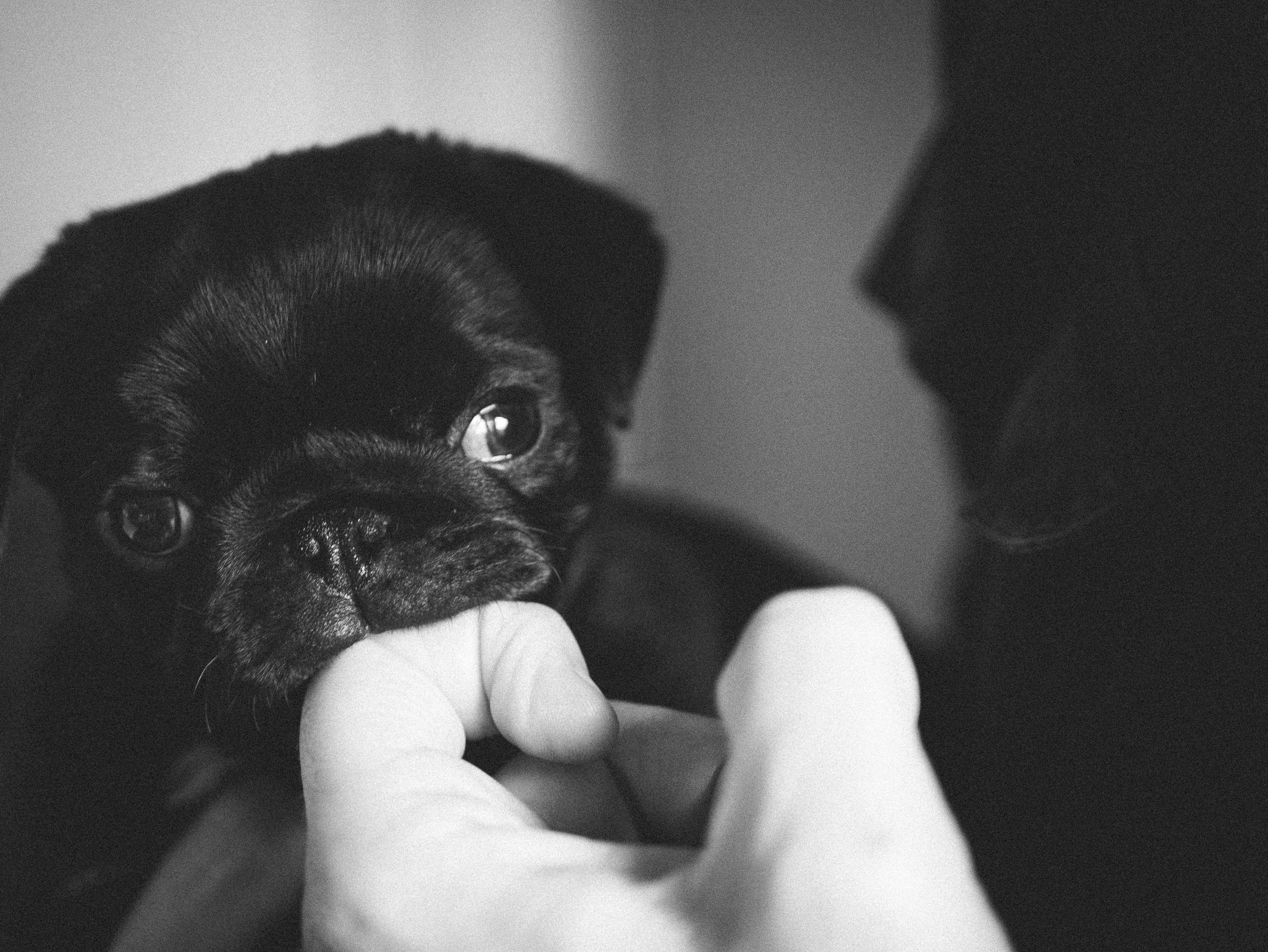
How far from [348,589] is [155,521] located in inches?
10.6

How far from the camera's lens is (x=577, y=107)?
1.77 metres

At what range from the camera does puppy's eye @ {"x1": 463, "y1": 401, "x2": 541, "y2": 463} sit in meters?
0.93

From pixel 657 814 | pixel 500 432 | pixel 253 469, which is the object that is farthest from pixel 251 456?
pixel 657 814

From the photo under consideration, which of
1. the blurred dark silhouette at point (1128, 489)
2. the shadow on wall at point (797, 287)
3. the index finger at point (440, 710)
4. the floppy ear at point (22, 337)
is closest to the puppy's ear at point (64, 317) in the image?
the floppy ear at point (22, 337)

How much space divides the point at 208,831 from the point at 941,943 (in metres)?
0.74

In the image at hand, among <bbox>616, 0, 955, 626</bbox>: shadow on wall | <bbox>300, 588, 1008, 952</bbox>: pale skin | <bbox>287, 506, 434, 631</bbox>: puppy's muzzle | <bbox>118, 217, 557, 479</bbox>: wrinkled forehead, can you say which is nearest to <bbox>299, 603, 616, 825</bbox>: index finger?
<bbox>300, 588, 1008, 952</bbox>: pale skin

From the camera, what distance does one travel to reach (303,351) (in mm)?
810

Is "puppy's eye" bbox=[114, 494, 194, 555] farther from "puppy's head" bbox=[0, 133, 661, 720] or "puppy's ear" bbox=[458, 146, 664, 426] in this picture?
"puppy's ear" bbox=[458, 146, 664, 426]

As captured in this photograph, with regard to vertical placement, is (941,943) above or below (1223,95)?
below

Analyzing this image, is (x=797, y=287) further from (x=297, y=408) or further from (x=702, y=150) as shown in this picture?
(x=297, y=408)

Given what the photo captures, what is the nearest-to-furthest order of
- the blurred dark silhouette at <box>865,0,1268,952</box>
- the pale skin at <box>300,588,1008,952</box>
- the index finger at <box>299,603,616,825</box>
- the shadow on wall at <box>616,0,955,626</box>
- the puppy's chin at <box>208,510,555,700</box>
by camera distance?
the pale skin at <box>300,588,1008,952</box> < the index finger at <box>299,603,616,825</box> < the blurred dark silhouette at <box>865,0,1268,952</box> < the puppy's chin at <box>208,510,555,700</box> < the shadow on wall at <box>616,0,955,626</box>

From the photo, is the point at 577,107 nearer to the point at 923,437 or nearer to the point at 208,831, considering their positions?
the point at 923,437

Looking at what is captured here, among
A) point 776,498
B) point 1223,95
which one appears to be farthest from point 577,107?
point 1223,95

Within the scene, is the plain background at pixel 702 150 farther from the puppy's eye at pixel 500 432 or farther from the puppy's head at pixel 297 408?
the puppy's eye at pixel 500 432
